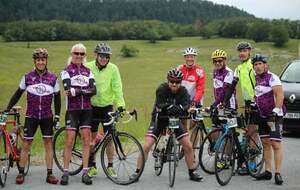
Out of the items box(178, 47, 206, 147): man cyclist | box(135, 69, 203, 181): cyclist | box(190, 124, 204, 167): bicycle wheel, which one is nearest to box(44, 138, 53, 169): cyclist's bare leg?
box(135, 69, 203, 181): cyclist

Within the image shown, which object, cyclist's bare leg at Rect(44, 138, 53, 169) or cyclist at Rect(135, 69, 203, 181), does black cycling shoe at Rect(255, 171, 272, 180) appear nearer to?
cyclist at Rect(135, 69, 203, 181)

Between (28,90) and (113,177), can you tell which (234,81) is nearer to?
(113,177)

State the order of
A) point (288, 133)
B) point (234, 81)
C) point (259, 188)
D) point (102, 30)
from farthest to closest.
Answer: point (102, 30)
point (288, 133)
point (234, 81)
point (259, 188)

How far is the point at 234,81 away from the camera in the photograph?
869 centimetres

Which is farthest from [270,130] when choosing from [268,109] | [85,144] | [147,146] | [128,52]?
[128,52]

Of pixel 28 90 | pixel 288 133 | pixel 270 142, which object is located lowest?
pixel 288 133

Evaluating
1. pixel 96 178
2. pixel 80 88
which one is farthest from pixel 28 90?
pixel 96 178

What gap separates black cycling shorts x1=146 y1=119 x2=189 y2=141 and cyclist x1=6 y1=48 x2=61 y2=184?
1.47m

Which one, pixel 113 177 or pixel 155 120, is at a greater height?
pixel 155 120

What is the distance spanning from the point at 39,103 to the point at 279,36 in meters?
119

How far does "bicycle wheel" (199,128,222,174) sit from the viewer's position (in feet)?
27.3

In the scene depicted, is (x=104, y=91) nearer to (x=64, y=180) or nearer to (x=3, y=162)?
(x=64, y=180)

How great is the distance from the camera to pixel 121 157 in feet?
26.3

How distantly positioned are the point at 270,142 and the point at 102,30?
496 feet
